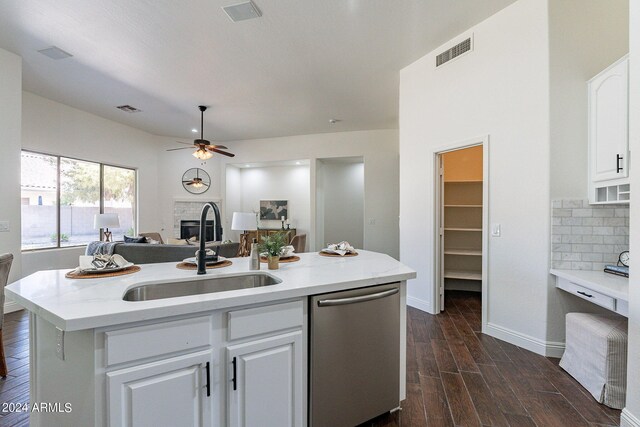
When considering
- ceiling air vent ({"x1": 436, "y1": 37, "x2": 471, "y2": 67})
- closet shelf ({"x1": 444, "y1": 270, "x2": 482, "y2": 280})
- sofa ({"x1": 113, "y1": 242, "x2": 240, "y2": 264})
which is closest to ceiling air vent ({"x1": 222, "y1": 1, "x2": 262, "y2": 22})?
ceiling air vent ({"x1": 436, "y1": 37, "x2": 471, "y2": 67})

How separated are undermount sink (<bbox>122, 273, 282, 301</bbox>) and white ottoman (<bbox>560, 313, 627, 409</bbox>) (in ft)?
7.39

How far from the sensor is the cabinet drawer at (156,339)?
1.10 m

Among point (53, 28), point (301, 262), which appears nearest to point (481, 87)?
point (301, 262)

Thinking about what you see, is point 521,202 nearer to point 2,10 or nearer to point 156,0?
point 156,0

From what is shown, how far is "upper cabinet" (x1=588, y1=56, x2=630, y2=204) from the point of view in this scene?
222 centimetres

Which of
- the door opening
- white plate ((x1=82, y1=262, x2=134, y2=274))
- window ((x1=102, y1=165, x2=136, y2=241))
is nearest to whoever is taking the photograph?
white plate ((x1=82, y1=262, x2=134, y2=274))

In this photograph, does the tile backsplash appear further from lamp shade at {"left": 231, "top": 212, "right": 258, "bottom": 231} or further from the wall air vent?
the wall air vent

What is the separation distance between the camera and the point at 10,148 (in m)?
3.43

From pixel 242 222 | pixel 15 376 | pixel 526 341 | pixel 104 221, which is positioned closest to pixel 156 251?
pixel 242 222

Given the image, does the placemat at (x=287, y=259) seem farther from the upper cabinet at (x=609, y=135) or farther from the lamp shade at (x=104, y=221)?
the lamp shade at (x=104, y=221)

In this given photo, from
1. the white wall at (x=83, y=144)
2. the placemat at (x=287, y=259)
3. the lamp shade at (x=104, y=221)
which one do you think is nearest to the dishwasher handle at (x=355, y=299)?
the placemat at (x=287, y=259)

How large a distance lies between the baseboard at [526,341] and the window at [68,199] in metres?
6.48

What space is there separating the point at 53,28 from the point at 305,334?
12.6 feet

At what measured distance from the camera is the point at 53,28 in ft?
9.61
